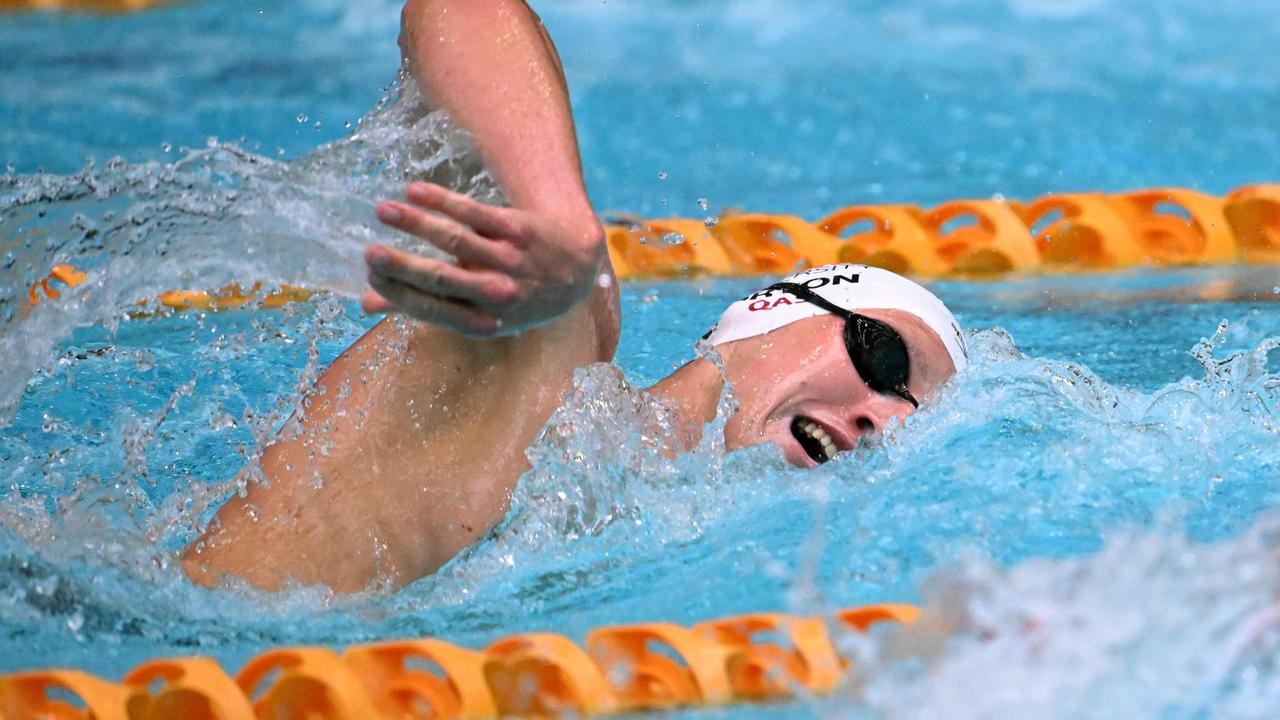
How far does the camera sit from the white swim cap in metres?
2.19

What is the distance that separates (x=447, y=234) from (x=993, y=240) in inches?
98.2

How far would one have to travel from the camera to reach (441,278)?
1.29 m

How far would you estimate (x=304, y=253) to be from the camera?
1619 mm

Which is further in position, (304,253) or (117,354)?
(117,354)

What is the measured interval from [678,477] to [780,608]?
0.28 meters

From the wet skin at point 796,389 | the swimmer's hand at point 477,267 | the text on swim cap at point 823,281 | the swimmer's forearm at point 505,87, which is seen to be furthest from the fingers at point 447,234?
the text on swim cap at point 823,281

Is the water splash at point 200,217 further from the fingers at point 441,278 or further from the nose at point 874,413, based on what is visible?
the nose at point 874,413

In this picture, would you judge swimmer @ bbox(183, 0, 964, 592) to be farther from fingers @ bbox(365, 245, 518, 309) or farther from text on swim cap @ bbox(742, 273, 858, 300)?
text on swim cap @ bbox(742, 273, 858, 300)

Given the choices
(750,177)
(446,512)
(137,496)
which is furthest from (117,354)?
(750,177)

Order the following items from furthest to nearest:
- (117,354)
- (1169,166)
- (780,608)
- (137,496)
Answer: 1. (1169,166)
2. (117,354)
3. (137,496)
4. (780,608)

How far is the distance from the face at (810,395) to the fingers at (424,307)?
0.72 m

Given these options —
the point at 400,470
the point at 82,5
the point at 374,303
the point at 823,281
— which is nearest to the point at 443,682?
the point at 400,470

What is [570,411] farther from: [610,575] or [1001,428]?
[1001,428]

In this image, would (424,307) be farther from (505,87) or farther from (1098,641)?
(1098,641)
